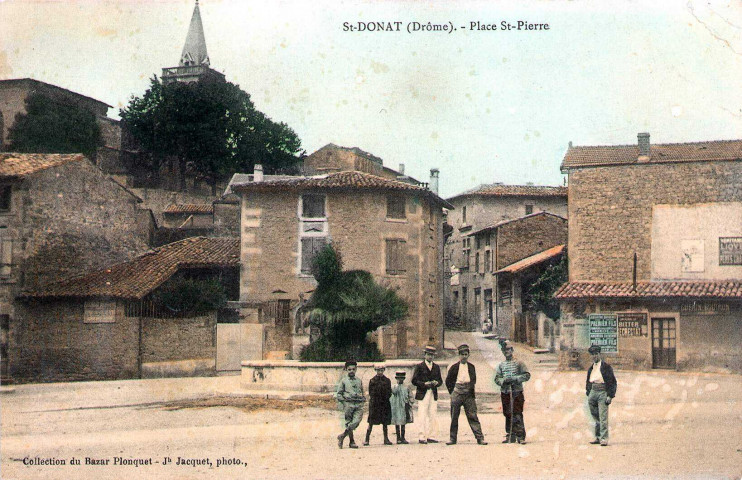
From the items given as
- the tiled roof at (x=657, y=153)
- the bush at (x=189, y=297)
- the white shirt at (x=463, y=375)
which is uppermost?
the tiled roof at (x=657, y=153)

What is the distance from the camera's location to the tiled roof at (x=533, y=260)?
3734 cm

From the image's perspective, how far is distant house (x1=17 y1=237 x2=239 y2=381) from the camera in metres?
26.0

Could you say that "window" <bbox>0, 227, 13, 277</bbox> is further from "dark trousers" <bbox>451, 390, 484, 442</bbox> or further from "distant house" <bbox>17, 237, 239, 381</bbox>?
"dark trousers" <bbox>451, 390, 484, 442</bbox>

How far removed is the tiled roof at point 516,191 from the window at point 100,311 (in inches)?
1073

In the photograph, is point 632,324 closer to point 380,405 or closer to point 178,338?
point 178,338

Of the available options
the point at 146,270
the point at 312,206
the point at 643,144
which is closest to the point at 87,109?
the point at 146,270

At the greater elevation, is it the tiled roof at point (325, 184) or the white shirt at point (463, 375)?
the tiled roof at point (325, 184)

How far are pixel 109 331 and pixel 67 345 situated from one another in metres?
1.39

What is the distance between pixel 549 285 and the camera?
116 feet

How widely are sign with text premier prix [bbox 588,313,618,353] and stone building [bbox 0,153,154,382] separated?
1709cm


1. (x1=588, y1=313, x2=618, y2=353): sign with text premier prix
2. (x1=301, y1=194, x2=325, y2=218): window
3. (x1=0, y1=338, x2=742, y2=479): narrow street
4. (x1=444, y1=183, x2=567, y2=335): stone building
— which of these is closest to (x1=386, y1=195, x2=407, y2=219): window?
(x1=301, y1=194, x2=325, y2=218): window

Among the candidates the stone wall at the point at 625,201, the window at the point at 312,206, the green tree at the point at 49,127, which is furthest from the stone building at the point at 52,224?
the stone wall at the point at 625,201

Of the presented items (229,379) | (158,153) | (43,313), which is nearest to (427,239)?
(229,379)

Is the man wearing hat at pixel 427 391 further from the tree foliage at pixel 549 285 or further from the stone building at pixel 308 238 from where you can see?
the tree foliage at pixel 549 285
